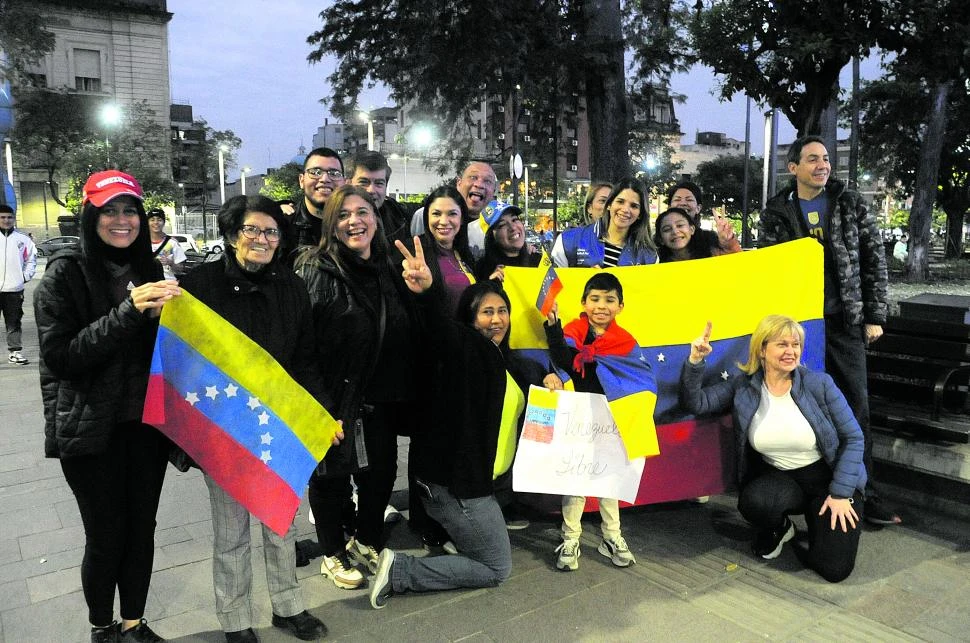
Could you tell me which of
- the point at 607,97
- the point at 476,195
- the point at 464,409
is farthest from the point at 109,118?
the point at 464,409

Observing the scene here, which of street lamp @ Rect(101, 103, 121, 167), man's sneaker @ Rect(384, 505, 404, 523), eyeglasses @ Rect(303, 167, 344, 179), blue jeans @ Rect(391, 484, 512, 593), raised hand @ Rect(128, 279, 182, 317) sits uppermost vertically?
street lamp @ Rect(101, 103, 121, 167)

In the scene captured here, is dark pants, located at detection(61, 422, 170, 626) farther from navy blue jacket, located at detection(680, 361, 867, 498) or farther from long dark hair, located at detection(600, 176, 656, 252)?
long dark hair, located at detection(600, 176, 656, 252)

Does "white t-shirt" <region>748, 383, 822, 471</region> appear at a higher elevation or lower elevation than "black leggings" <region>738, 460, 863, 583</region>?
higher

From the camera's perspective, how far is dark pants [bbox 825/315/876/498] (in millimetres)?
4574

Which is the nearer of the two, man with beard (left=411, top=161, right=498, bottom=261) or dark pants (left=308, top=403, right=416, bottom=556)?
dark pants (left=308, top=403, right=416, bottom=556)

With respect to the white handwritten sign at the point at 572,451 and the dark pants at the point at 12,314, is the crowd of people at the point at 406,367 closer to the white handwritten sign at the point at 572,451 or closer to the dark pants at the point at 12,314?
the white handwritten sign at the point at 572,451

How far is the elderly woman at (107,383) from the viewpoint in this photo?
279 centimetres

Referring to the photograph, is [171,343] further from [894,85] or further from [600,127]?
[894,85]

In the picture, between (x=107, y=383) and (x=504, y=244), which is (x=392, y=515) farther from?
(x=107, y=383)

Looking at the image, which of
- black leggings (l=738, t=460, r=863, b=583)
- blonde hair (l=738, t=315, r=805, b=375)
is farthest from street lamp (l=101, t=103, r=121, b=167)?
black leggings (l=738, t=460, r=863, b=583)

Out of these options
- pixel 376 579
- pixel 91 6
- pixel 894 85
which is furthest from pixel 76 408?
pixel 91 6

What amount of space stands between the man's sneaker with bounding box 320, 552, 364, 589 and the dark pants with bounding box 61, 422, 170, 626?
0.94m

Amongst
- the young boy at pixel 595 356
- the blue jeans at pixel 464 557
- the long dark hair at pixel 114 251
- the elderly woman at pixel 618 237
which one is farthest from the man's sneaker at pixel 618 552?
the long dark hair at pixel 114 251

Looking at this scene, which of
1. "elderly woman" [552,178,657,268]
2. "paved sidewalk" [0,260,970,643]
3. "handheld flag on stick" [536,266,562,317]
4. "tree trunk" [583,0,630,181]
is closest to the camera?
"paved sidewalk" [0,260,970,643]
